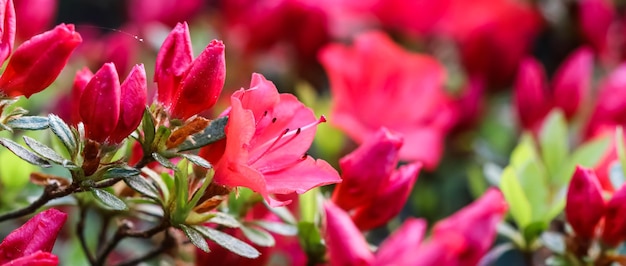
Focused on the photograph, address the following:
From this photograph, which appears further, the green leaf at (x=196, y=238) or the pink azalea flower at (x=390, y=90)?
the pink azalea flower at (x=390, y=90)

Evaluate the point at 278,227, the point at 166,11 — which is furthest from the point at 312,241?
the point at 166,11

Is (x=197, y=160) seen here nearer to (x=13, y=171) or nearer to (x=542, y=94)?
(x=13, y=171)

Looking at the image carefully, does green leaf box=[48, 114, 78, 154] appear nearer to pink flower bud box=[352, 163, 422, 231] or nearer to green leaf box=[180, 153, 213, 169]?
green leaf box=[180, 153, 213, 169]

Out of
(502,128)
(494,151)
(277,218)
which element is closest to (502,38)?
(502,128)

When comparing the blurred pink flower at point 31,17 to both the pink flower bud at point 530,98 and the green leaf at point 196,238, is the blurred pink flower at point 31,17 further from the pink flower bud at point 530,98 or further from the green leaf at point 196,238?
the pink flower bud at point 530,98

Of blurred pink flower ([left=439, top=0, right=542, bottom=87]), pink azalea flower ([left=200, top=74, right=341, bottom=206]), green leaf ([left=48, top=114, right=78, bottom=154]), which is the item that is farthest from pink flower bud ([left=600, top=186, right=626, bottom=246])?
blurred pink flower ([left=439, top=0, right=542, bottom=87])

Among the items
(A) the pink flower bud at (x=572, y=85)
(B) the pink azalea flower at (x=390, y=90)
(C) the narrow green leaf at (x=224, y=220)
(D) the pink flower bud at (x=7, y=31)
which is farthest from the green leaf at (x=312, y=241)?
(A) the pink flower bud at (x=572, y=85)
